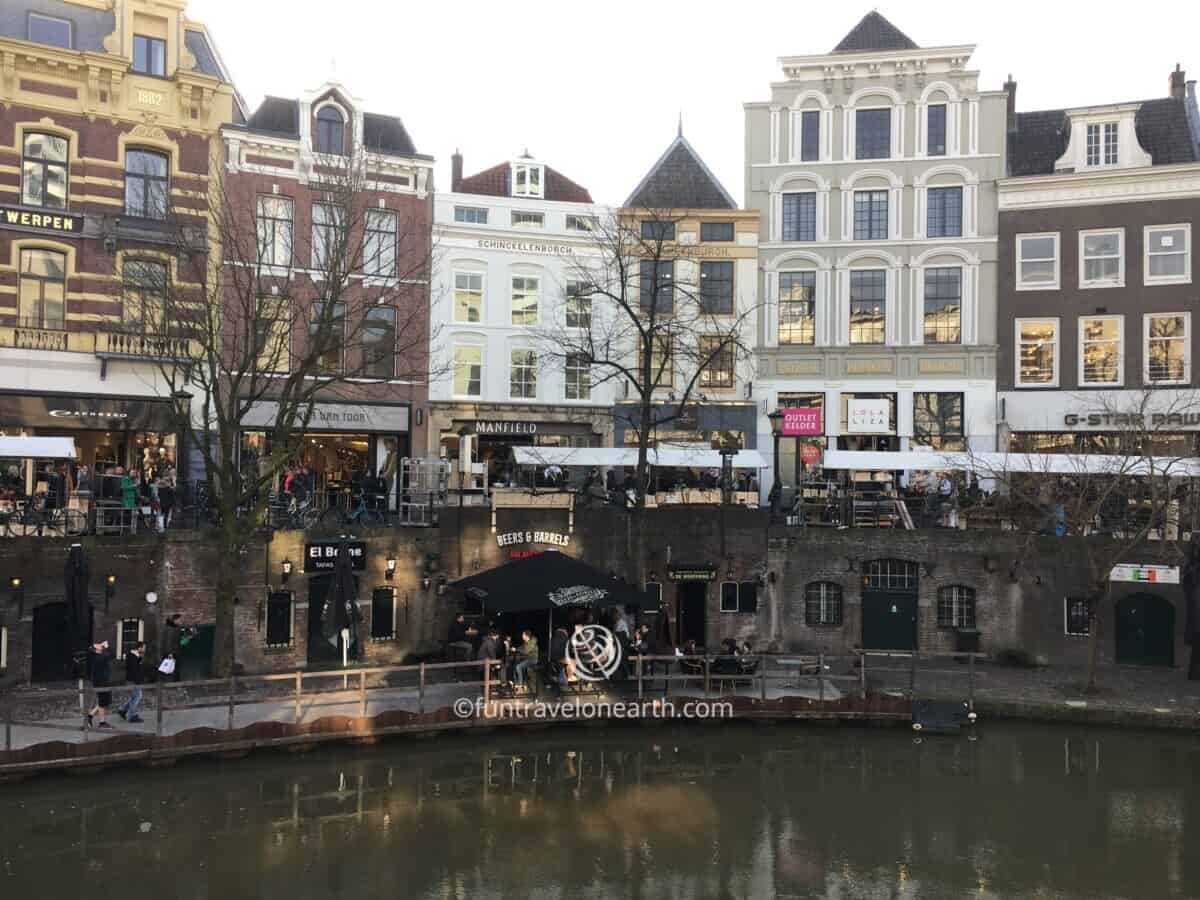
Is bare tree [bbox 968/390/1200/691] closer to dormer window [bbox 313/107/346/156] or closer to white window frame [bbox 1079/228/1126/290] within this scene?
white window frame [bbox 1079/228/1126/290]

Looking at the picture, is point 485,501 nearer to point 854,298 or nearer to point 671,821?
point 671,821

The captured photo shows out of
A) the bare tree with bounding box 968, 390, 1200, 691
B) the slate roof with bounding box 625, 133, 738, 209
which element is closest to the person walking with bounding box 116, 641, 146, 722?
the bare tree with bounding box 968, 390, 1200, 691

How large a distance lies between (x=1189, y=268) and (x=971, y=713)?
60.5 ft

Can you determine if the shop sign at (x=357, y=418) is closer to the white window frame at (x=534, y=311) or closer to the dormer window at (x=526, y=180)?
the white window frame at (x=534, y=311)

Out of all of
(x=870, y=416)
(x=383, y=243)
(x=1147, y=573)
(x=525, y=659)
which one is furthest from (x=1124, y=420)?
(x=383, y=243)

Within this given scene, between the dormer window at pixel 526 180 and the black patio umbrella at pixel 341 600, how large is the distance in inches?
633

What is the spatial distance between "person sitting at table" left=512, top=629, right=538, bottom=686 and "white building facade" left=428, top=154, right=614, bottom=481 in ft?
35.9

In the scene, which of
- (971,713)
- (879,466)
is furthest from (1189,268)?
(971,713)

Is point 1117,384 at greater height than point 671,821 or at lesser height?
greater

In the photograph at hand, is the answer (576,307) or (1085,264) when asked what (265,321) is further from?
(1085,264)

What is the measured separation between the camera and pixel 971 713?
19078mm

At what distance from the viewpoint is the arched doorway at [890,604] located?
83.0ft

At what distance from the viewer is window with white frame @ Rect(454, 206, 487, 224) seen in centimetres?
3020

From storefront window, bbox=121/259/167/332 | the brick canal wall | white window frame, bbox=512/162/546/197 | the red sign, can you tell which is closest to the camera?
storefront window, bbox=121/259/167/332
